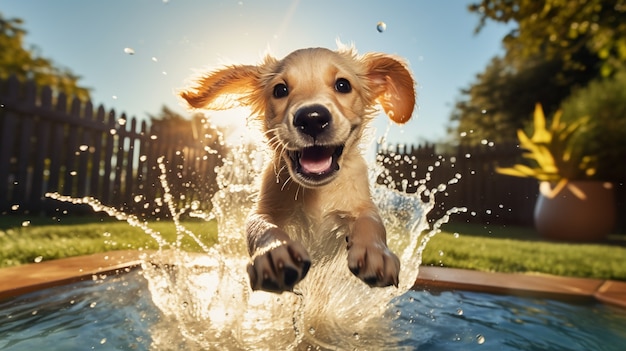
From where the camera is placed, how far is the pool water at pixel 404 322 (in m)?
2.60

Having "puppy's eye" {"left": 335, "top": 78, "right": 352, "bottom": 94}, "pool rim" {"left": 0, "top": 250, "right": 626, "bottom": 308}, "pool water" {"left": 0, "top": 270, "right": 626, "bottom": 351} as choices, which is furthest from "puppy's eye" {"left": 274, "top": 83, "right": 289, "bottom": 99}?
"pool rim" {"left": 0, "top": 250, "right": 626, "bottom": 308}

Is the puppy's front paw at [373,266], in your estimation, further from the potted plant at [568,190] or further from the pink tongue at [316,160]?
the potted plant at [568,190]

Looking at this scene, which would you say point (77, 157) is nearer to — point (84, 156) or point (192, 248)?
point (84, 156)

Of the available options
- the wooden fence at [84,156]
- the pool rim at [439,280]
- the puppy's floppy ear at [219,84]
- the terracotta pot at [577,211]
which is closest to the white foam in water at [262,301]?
the pool rim at [439,280]

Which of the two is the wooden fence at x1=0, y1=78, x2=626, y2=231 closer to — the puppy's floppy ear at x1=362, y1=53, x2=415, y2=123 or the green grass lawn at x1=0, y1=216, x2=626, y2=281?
the green grass lawn at x1=0, y1=216, x2=626, y2=281

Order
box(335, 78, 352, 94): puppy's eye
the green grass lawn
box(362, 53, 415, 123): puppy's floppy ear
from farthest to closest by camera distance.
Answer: the green grass lawn, box(362, 53, 415, 123): puppy's floppy ear, box(335, 78, 352, 94): puppy's eye

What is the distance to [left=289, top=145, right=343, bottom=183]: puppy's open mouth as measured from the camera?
2.28 m

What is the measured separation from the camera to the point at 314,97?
238 centimetres

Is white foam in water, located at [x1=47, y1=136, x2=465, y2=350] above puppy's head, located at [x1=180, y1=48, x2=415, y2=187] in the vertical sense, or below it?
below

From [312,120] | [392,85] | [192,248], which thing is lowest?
[192,248]

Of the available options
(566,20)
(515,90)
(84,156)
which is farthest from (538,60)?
(84,156)

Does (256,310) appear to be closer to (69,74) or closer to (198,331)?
(198,331)

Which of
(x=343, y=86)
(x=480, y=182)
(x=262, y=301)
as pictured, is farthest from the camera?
(x=480, y=182)

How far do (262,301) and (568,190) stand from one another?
8.99m
